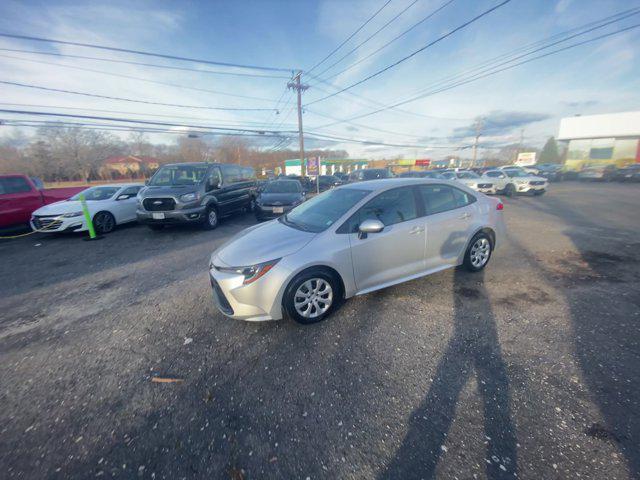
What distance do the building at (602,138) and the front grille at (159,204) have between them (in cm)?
4528

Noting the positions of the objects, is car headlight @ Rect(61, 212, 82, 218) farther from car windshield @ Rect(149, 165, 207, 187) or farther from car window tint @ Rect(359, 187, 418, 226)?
car window tint @ Rect(359, 187, 418, 226)

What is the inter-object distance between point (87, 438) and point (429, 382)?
2648 millimetres

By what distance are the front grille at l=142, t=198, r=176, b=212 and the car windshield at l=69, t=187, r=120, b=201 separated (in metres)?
2.38

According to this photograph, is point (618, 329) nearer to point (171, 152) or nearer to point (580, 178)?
point (580, 178)

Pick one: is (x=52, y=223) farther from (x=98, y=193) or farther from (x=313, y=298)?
(x=313, y=298)

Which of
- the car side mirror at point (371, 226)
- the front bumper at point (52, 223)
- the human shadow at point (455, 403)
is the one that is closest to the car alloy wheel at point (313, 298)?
the car side mirror at point (371, 226)

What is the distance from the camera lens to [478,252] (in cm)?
438

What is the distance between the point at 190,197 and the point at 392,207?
6.27 m

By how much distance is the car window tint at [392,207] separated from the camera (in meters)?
3.43

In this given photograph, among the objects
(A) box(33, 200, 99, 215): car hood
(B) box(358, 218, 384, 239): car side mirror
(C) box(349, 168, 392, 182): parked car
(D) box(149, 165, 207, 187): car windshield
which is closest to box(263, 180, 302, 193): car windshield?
(D) box(149, 165, 207, 187): car windshield

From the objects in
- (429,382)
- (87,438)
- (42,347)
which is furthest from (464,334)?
(42,347)

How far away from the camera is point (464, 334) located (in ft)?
9.48

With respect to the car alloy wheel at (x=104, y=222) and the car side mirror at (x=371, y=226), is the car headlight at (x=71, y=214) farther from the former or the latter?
the car side mirror at (x=371, y=226)

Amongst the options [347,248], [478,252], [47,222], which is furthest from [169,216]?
A: [478,252]
